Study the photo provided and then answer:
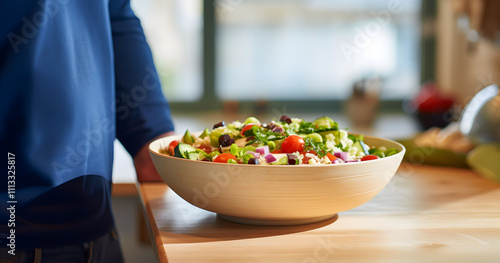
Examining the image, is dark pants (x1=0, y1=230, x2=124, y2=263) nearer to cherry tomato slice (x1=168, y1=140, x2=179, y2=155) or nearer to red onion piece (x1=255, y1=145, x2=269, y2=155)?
cherry tomato slice (x1=168, y1=140, x2=179, y2=155)

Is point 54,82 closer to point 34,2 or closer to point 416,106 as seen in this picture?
point 34,2

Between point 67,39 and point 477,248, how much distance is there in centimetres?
72

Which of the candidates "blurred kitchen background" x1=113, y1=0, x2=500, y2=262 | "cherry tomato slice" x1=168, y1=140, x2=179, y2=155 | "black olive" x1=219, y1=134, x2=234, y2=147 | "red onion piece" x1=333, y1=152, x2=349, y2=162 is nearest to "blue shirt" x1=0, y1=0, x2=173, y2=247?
"cherry tomato slice" x1=168, y1=140, x2=179, y2=155

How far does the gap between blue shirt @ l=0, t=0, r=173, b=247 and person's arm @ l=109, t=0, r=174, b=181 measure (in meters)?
0.05

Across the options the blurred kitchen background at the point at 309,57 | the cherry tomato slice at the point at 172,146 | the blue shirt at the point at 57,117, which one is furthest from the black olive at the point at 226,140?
the blurred kitchen background at the point at 309,57

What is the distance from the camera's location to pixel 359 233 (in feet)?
2.62

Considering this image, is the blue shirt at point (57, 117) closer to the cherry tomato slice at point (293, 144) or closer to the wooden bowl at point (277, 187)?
the wooden bowl at point (277, 187)

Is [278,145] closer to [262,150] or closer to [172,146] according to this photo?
[262,150]

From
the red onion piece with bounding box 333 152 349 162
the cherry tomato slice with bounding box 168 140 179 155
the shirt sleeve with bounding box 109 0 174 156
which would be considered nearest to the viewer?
the red onion piece with bounding box 333 152 349 162

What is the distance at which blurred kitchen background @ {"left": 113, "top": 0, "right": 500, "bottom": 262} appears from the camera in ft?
10.1

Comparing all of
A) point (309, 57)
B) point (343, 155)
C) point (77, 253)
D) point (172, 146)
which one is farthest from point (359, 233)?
point (309, 57)

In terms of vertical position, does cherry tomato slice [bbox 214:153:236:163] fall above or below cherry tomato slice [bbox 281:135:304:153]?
below

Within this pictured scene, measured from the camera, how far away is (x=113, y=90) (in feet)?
3.56

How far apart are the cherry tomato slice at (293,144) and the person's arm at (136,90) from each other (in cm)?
37
